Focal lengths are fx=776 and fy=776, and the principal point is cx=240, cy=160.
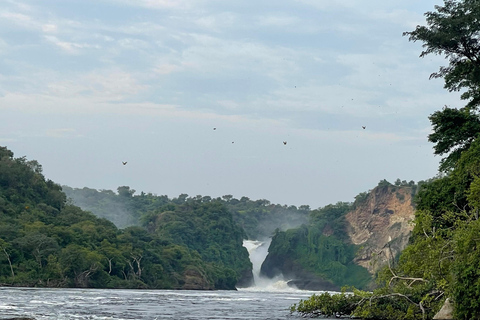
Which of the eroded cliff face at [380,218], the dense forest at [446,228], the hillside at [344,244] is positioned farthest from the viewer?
→ the hillside at [344,244]

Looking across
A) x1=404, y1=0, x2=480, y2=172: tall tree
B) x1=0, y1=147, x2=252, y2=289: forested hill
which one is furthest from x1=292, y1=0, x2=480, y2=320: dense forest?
x1=0, y1=147, x2=252, y2=289: forested hill

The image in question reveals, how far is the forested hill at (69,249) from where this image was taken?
102125 millimetres

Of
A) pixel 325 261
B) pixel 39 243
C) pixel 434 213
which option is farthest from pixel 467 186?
pixel 325 261

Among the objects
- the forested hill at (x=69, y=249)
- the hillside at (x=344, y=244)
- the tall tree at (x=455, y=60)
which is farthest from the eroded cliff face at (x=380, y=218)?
the tall tree at (x=455, y=60)

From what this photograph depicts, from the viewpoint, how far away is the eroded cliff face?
7219 inches

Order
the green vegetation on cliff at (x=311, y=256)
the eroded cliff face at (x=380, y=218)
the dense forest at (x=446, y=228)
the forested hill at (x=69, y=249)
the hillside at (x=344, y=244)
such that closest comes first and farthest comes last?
→ the dense forest at (x=446, y=228), the forested hill at (x=69, y=249), the eroded cliff face at (x=380, y=218), the hillside at (x=344, y=244), the green vegetation on cliff at (x=311, y=256)

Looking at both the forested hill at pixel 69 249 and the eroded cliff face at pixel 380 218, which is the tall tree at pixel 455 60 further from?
the eroded cliff face at pixel 380 218

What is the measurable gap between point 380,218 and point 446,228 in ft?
506

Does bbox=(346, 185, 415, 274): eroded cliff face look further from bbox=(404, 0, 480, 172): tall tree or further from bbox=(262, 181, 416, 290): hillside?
bbox=(404, 0, 480, 172): tall tree

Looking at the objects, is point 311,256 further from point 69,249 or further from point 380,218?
point 69,249

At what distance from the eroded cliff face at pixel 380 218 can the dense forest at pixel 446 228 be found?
137131mm

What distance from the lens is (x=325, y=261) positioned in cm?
18925

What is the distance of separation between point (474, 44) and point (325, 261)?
14808cm

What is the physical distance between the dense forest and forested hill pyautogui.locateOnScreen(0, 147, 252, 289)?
2609 inches
